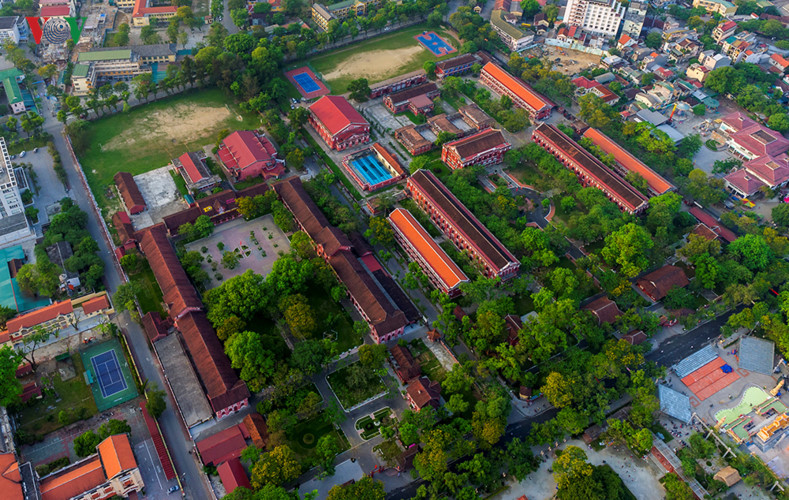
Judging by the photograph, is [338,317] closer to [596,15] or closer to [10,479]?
[10,479]

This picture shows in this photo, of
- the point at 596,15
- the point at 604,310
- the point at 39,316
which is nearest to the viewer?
the point at 39,316

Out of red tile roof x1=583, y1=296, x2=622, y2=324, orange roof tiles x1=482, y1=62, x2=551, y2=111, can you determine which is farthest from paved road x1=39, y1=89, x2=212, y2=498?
orange roof tiles x1=482, y1=62, x2=551, y2=111

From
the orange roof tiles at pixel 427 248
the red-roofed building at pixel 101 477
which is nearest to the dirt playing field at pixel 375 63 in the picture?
the orange roof tiles at pixel 427 248

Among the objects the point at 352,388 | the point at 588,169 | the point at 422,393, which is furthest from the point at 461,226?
the point at 352,388

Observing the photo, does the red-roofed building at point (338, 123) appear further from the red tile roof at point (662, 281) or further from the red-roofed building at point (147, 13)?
the red tile roof at point (662, 281)

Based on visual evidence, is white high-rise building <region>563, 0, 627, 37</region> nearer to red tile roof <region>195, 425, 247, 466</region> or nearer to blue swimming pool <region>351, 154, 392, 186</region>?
blue swimming pool <region>351, 154, 392, 186</region>

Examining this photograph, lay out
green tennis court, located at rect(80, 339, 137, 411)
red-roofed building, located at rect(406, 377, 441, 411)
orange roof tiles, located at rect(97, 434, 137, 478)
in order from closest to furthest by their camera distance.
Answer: orange roof tiles, located at rect(97, 434, 137, 478), red-roofed building, located at rect(406, 377, 441, 411), green tennis court, located at rect(80, 339, 137, 411)
